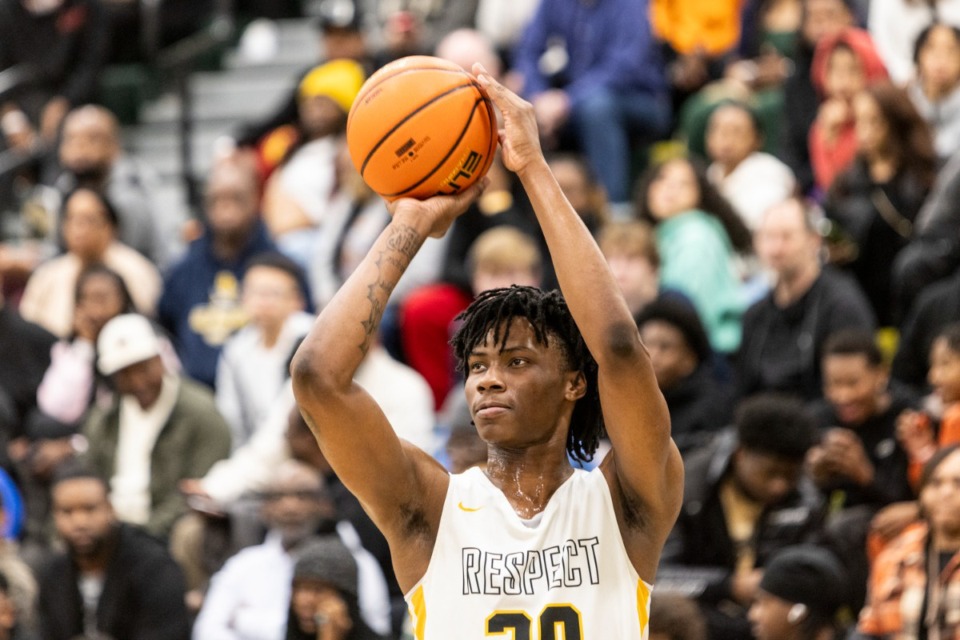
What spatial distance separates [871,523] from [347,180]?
14.5 feet

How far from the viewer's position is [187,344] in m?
10.1

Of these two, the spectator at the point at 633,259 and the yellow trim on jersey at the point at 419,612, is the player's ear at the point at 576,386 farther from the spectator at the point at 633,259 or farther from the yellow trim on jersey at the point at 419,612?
the spectator at the point at 633,259

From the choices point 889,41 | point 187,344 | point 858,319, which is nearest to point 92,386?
point 187,344

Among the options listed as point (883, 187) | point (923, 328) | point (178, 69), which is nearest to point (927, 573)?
point (923, 328)

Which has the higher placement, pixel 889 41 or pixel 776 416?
pixel 889 41

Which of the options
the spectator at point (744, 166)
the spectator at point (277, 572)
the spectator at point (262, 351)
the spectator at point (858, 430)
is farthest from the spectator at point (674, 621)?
the spectator at point (744, 166)

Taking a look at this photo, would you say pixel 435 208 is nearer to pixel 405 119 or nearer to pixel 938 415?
pixel 405 119

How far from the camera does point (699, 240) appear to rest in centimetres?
912

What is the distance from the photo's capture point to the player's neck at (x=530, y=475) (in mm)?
4352

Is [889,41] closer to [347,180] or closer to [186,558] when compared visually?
[347,180]

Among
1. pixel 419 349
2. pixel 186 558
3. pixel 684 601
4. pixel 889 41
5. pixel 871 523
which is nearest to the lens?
pixel 684 601

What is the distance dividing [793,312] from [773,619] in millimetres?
2378

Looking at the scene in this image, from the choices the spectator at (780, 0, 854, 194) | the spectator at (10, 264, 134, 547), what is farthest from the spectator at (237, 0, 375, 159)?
the spectator at (780, 0, 854, 194)

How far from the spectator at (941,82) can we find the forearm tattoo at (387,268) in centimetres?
584
